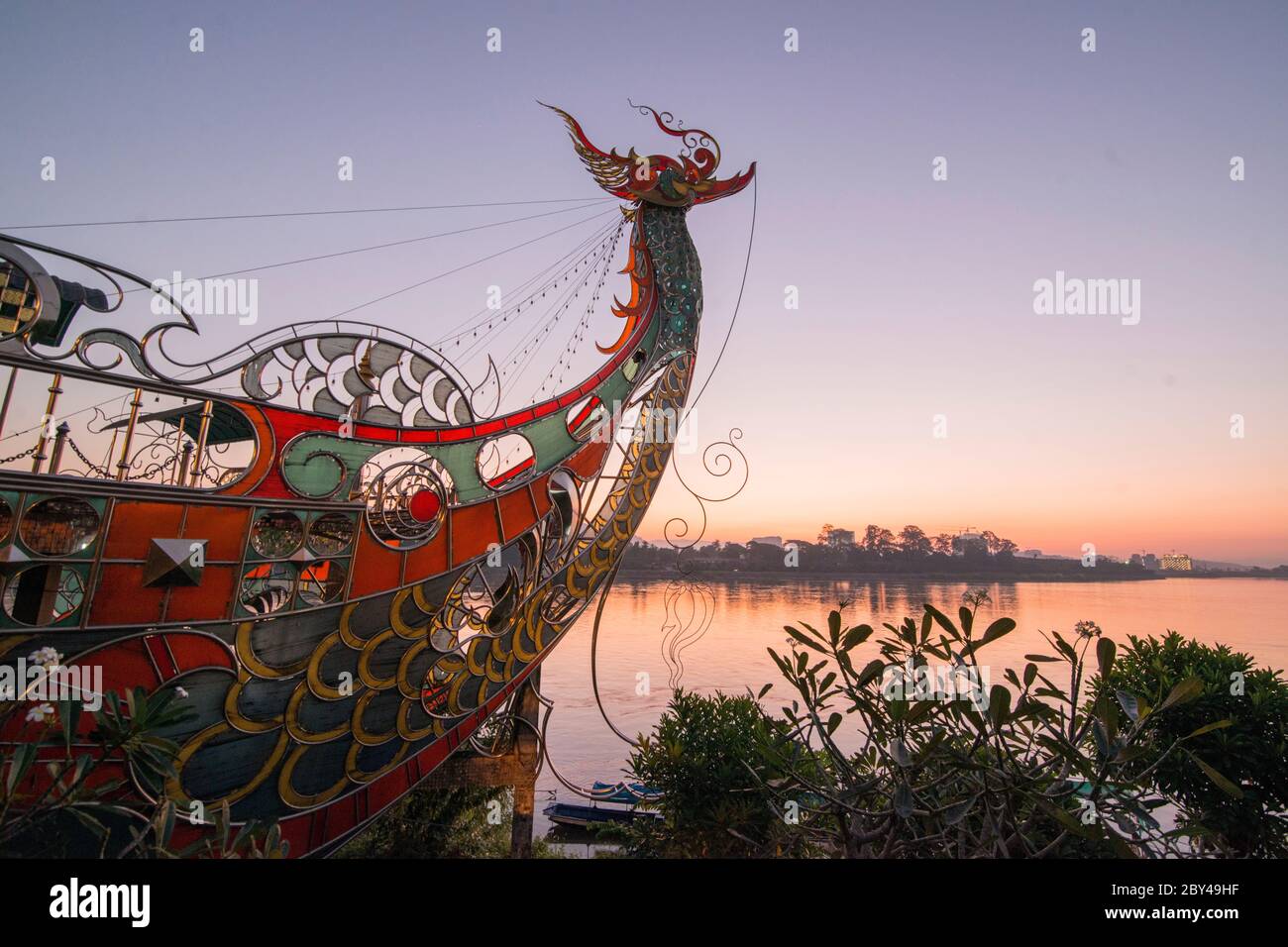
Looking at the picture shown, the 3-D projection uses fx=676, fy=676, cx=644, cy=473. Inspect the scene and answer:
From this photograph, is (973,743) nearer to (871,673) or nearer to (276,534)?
(871,673)

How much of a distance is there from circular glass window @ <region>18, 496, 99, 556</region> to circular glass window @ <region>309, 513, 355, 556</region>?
111 centimetres

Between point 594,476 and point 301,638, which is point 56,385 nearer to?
point 301,638

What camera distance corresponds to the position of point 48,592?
11.5 feet

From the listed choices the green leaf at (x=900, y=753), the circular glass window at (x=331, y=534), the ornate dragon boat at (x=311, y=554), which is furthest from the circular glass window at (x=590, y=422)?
the green leaf at (x=900, y=753)

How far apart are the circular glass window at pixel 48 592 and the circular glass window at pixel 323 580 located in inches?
44.8

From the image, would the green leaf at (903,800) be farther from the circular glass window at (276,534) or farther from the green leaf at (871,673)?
the circular glass window at (276,534)

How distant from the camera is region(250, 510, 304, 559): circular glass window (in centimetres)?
410

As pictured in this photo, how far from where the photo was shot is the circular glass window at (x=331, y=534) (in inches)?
171

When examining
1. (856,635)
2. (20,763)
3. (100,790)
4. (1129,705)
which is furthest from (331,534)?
(1129,705)

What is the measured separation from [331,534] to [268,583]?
463mm
